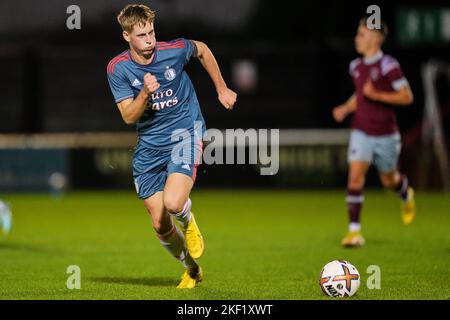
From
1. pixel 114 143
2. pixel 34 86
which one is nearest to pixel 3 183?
pixel 114 143

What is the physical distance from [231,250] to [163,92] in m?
3.49

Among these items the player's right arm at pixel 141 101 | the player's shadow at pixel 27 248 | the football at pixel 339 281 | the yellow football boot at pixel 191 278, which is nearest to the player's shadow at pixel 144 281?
the yellow football boot at pixel 191 278

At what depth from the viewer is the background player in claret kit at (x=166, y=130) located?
7.71 meters

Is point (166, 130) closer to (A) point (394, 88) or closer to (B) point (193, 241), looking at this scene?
(B) point (193, 241)

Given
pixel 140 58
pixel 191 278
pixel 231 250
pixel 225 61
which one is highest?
pixel 225 61

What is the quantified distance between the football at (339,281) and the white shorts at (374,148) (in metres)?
4.00

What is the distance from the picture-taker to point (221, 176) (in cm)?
2255

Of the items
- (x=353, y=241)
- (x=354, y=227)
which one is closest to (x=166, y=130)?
(x=353, y=241)

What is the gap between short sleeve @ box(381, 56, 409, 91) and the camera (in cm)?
1107

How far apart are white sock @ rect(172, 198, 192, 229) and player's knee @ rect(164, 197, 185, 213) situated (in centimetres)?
8

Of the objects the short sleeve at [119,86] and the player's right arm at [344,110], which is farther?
the player's right arm at [344,110]

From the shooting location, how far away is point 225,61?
24.4 m

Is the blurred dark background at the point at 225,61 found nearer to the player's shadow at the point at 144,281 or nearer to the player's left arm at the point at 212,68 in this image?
the player's shadow at the point at 144,281
